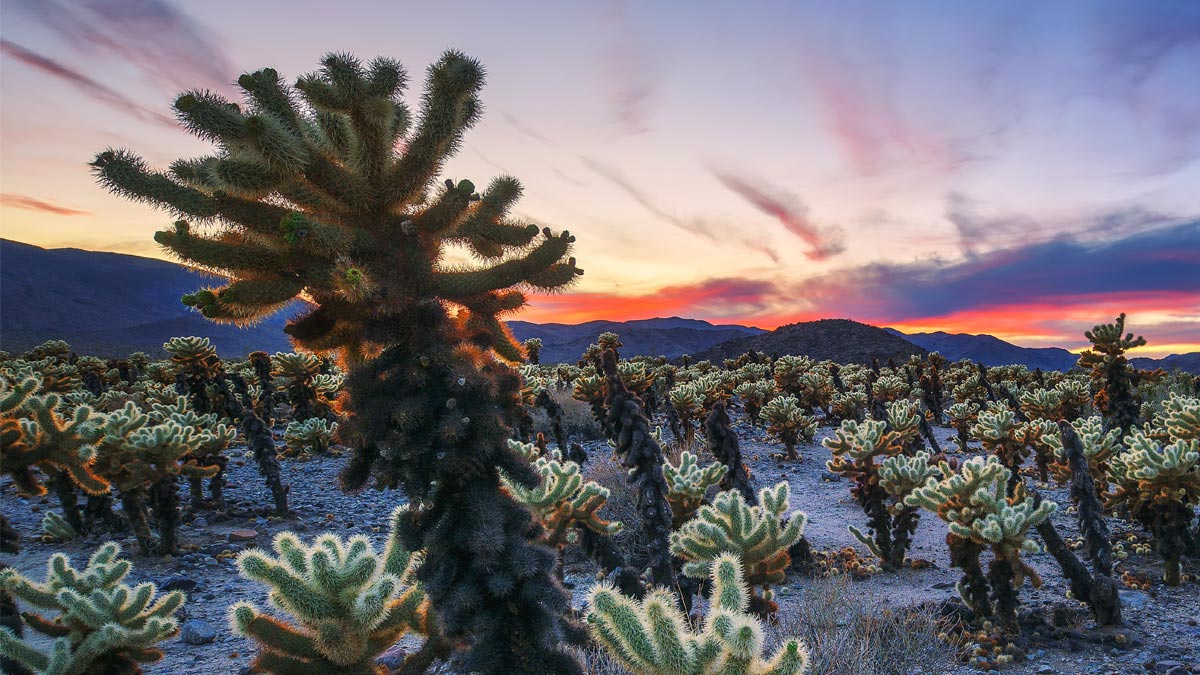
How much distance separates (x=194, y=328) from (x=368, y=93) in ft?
376

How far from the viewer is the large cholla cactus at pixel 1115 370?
405 inches

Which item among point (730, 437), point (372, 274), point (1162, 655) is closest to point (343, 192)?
point (372, 274)

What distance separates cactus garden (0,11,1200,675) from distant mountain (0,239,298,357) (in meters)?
58.9

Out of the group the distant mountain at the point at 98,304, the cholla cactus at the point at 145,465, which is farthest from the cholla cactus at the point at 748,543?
the distant mountain at the point at 98,304

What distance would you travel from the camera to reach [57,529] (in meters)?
7.56

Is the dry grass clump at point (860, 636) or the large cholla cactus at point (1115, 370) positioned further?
the large cholla cactus at point (1115, 370)

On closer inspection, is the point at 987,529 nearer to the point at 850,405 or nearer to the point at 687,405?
the point at 687,405

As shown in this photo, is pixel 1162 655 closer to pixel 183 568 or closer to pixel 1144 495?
pixel 1144 495

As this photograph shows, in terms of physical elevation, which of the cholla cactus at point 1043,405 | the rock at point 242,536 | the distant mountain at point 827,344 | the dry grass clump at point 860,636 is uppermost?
the distant mountain at point 827,344

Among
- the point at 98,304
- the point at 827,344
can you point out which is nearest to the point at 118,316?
the point at 98,304

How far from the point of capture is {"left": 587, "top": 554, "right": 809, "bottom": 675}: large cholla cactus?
6.20ft

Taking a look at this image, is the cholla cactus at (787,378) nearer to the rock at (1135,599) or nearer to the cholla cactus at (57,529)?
the rock at (1135,599)

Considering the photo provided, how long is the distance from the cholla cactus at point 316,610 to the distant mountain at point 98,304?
208 feet

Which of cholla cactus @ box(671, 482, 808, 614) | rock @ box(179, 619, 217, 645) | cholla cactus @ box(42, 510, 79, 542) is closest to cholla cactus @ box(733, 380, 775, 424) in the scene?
cholla cactus @ box(671, 482, 808, 614)
